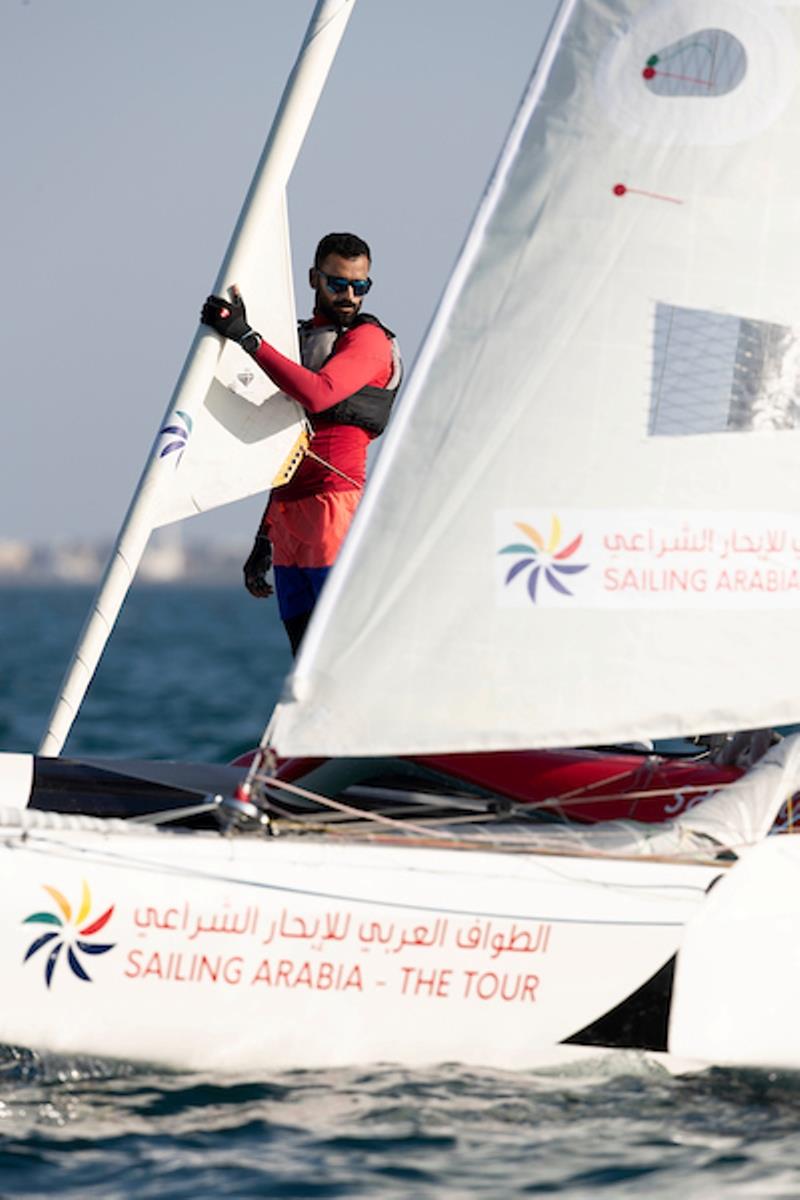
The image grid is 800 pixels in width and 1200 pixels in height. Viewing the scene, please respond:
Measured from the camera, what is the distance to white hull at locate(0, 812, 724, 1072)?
191 inches

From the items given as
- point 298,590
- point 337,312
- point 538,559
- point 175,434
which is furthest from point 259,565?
point 538,559

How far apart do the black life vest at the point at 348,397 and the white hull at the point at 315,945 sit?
1541mm

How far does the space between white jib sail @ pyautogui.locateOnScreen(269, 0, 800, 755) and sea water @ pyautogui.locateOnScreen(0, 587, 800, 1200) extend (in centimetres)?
84

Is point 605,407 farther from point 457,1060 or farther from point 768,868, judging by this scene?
point 457,1060

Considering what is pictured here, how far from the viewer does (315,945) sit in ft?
16.1

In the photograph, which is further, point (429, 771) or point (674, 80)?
point (429, 771)

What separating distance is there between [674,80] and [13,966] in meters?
2.70

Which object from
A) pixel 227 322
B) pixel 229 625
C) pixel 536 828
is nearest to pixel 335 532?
pixel 227 322

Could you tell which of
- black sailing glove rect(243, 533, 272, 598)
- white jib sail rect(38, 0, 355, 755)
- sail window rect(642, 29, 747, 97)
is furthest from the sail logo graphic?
sail window rect(642, 29, 747, 97)

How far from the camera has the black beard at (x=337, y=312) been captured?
6020mm

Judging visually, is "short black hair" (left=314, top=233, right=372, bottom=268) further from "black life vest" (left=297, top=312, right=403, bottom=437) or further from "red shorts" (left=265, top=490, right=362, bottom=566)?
"red shorts" (left=265, top=490, right=362, bottom=566)

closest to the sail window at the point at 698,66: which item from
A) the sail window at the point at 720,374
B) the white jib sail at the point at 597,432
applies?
the white jib sail at the point at 597,432

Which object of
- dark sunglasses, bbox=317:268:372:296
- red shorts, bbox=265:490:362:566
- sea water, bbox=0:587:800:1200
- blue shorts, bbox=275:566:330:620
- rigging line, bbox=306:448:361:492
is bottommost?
sea water, bbox=0:587:800:1200

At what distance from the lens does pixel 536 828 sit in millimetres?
5363
